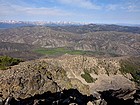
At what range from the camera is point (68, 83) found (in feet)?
363

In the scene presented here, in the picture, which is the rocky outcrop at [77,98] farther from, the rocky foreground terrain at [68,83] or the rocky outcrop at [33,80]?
the rocky outcrop at [33,80]

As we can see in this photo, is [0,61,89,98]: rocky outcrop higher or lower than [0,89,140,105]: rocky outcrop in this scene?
higher

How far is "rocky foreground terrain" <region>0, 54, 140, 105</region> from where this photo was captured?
87750mm

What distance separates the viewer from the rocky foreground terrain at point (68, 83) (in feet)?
288

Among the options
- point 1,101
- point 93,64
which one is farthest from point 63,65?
point 1,101

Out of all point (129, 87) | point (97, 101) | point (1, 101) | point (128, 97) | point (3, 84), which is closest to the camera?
point (1, 101)

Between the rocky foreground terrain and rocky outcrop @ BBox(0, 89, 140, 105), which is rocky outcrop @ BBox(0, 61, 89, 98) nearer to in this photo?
the rocky foreground terrain

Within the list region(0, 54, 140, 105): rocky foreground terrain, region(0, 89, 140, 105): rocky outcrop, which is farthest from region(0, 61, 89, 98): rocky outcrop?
region(0, 89, 140, 105): rocky outcrop

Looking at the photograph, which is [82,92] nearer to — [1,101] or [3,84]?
[3,84]

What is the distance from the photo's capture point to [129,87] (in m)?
124

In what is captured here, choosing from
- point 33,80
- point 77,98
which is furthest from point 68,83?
point 33,80

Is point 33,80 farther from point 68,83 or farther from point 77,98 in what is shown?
point 68,83

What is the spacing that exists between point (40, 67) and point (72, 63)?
31.2 metres

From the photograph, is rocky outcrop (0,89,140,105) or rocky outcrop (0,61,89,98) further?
rocky outcrop (0,61,89,98)
